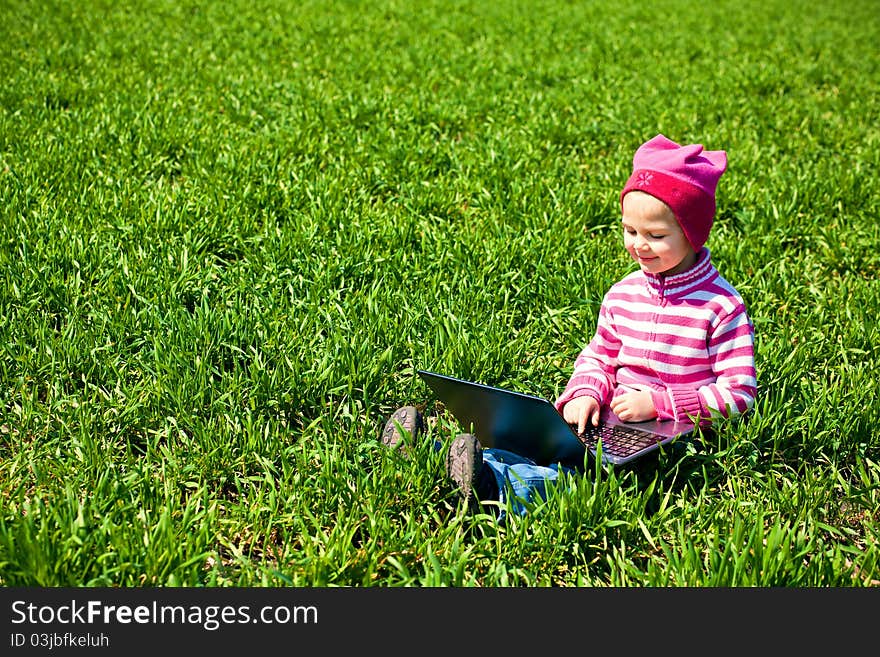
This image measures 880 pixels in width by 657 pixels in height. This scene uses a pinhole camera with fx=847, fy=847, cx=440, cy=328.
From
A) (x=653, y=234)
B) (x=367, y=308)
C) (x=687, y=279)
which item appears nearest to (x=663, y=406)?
(x=687, y=279)

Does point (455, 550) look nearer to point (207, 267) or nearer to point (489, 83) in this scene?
point (207, 267)

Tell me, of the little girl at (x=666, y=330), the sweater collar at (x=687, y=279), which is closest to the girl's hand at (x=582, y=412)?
the little girl at (x=666, y=330)

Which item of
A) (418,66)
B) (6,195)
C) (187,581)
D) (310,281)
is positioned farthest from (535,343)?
(418,66)

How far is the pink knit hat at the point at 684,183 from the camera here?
2.59 metres

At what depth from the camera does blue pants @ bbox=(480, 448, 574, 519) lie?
8.09ft

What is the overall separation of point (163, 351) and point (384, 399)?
832 mm

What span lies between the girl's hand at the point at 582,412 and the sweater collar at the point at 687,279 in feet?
1.41

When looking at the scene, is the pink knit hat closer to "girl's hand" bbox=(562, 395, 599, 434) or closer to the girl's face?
the girl's face

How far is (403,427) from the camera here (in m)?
2.57

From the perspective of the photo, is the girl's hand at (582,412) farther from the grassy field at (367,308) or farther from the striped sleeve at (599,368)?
the grassy field at (367,308)

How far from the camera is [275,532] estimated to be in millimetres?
2449

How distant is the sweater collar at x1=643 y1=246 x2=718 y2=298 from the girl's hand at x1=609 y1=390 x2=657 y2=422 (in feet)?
1.13

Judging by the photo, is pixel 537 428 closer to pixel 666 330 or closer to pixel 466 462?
pixel 466 462

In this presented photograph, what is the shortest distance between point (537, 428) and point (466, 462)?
277 mm
